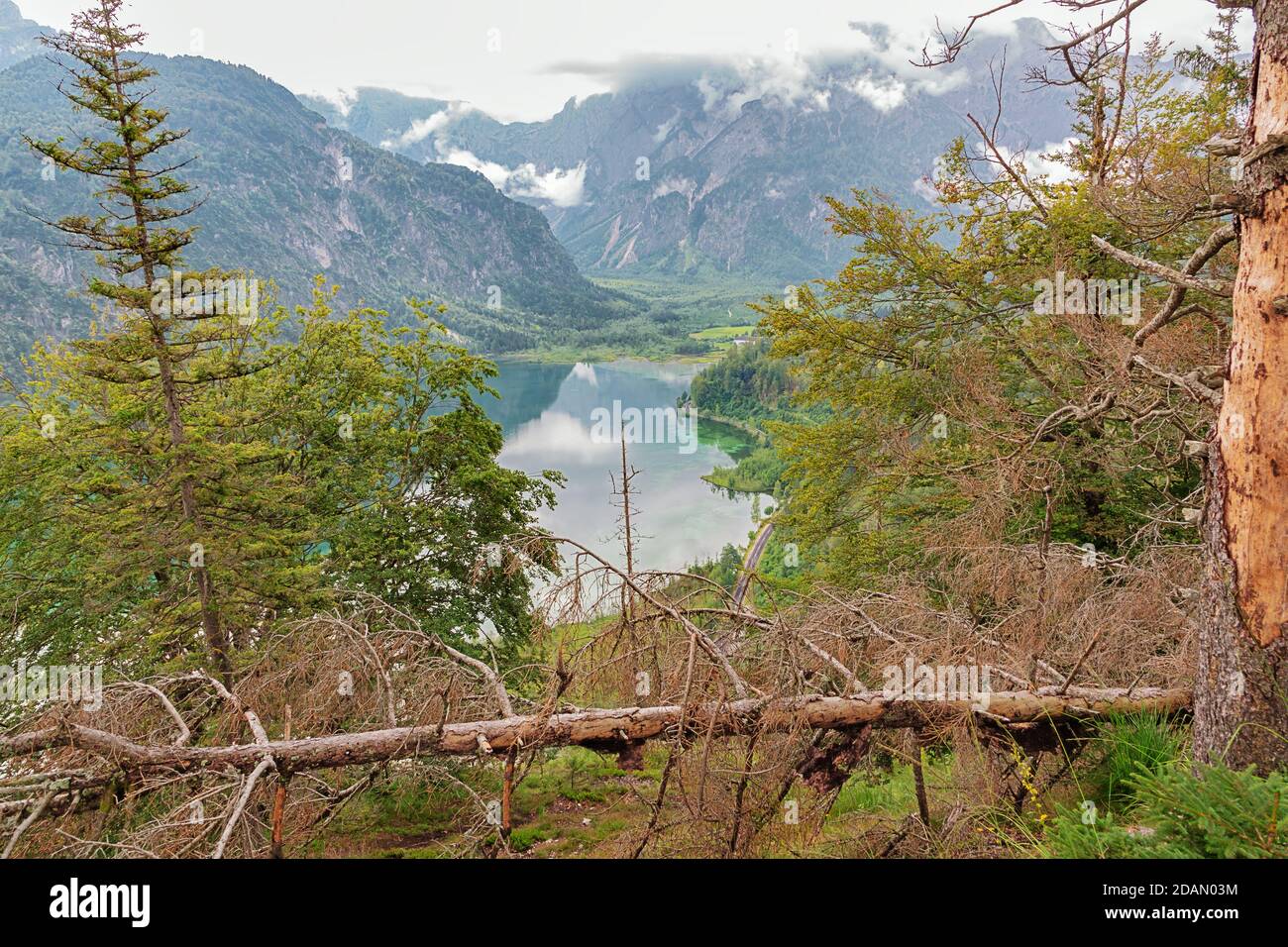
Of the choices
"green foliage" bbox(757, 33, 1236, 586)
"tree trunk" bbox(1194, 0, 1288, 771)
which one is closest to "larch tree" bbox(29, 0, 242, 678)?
"green foliage" bbox(757, 33, 1236, 586)

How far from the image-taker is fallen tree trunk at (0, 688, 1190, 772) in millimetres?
4102

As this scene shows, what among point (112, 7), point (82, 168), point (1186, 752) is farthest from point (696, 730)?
point (112, 7)

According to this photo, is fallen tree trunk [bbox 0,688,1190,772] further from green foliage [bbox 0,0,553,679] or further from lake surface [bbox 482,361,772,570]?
green foliage [bbox 0,0,553,679]

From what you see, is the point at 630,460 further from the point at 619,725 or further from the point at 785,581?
the point at 619,725

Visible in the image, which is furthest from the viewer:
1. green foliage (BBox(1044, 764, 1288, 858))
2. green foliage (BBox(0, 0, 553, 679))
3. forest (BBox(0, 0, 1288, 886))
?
green foliage (BBox(0, 0, 553, 679))

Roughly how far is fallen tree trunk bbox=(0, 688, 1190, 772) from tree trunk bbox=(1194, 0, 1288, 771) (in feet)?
2.93

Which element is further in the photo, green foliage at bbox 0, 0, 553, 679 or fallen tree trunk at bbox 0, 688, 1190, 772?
green foliage at bbox 0, 0, 553, 679

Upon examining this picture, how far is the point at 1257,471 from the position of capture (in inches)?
127

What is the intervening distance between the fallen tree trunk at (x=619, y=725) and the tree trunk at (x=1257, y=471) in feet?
2.93

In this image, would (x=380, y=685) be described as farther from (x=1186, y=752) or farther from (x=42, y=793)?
(x=1186, y=752)

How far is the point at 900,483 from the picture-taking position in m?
12.3

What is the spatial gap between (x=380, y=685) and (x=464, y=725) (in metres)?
0.84

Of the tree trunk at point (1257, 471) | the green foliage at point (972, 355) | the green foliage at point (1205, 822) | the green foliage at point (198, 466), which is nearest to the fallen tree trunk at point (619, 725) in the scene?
the tree trunk at point (1257, 471)

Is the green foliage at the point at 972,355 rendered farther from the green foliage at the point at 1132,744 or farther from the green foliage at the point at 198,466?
the green foliage at the point at 198,466
